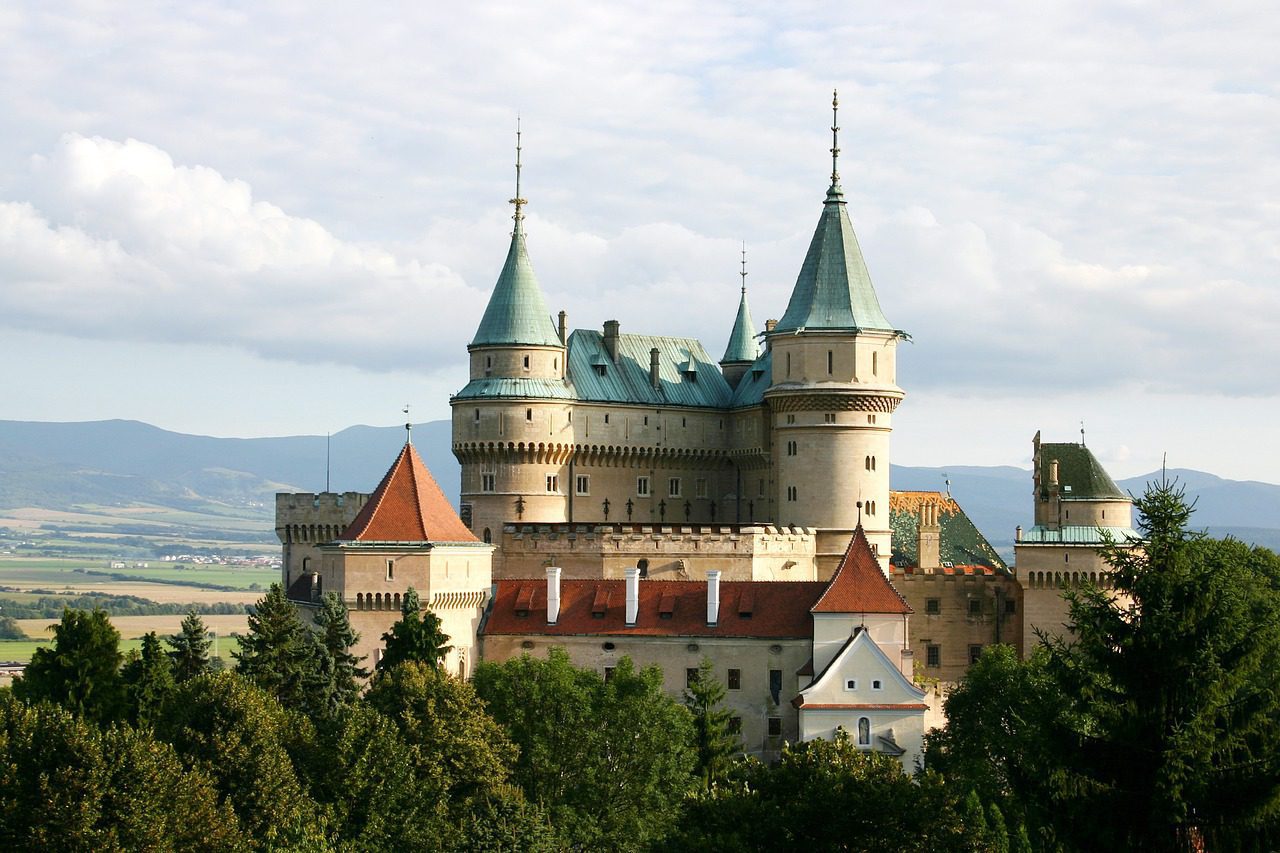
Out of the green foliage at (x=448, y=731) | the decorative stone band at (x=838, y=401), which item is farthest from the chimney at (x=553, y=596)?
the decorative stone band at (x=838, y=401)

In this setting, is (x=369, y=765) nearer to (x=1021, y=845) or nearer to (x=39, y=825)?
(x=39, y=825)

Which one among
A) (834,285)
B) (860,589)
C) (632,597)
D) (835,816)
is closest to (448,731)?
(835,816)

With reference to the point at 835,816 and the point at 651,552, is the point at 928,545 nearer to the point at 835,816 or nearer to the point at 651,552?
the point at 651,552

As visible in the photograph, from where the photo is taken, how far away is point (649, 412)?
355ft

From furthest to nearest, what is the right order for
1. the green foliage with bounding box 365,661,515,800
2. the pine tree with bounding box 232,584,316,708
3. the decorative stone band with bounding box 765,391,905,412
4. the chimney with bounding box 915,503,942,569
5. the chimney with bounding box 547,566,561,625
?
1. the chimney with bounding box 915,503,942,569
2. the decorative stone band with bounding box 765,391,905,412
3. the chimney with bounding box 547,566,561,625
4. the pine tree with bounding box 232,584,316,708
5. the green foliage with bounding box 365,661,515,800

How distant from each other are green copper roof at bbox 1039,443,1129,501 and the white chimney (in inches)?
1033

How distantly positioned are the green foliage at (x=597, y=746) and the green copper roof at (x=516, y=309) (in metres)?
25.2

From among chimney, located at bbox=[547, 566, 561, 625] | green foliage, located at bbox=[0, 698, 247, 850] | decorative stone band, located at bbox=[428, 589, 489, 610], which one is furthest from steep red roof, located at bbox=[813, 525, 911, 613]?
green foliage, located at bbox=[0, 698, 247, 850]

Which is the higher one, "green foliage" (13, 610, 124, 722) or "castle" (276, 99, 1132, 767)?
"castle" (276, 99, 1132, 767)

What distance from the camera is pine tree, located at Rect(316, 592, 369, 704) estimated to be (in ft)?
256

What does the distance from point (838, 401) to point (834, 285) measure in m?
6.12

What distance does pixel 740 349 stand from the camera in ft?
378

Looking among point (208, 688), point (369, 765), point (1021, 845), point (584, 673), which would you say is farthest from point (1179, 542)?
point (584, 673)

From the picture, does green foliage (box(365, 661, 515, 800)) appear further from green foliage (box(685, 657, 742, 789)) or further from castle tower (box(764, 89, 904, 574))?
castle tower (box(764, 89, 904, 574))
